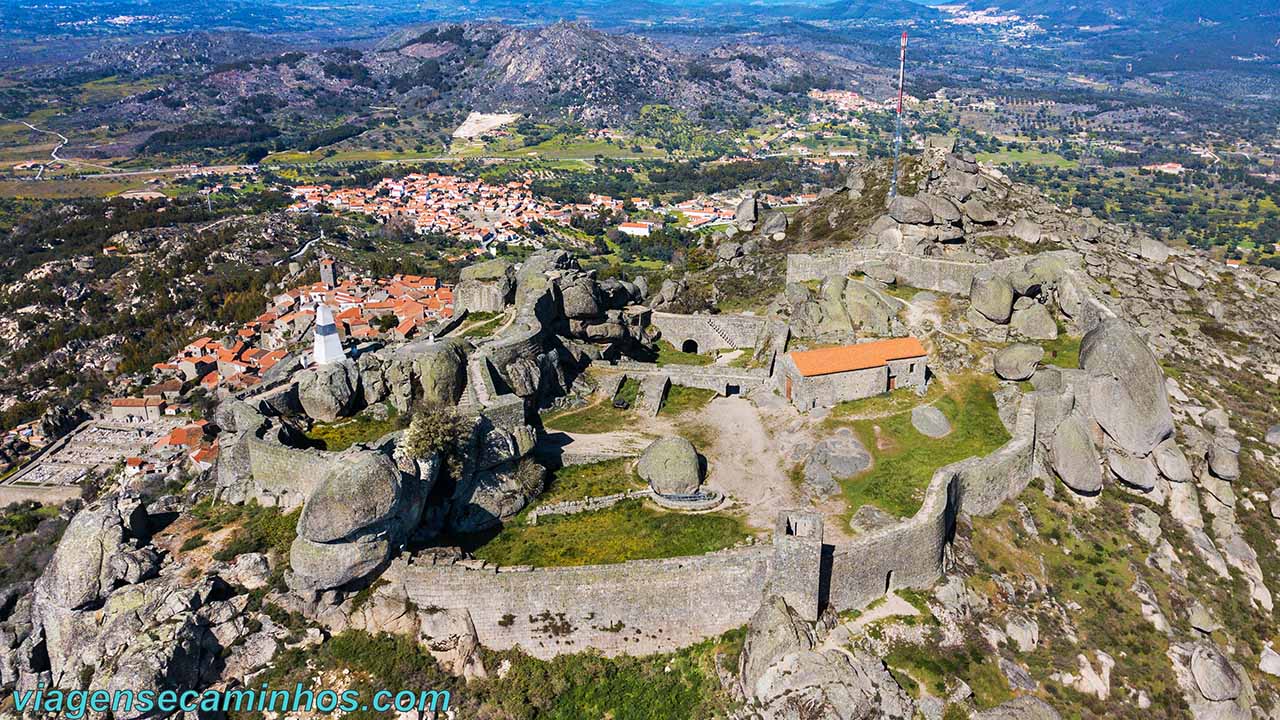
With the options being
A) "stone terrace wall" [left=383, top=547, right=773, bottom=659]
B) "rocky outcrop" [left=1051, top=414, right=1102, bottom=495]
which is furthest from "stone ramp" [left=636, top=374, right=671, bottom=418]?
"rocky outcrop" [left=1051, top=414, right=1102, bottom=495]

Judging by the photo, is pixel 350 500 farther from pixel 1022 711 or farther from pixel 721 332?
pixel 721 332

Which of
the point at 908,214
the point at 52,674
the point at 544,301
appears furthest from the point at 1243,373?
the point at 52,674

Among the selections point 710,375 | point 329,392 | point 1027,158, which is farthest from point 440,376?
point 1027,158

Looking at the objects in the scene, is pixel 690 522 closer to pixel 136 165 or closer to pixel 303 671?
pixel 303 671

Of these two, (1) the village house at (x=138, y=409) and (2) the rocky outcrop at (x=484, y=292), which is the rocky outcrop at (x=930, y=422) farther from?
(1) the village house at (x=138, y=409)

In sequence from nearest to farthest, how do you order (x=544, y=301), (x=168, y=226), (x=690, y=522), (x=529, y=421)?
(x=690, y=522) < (x=529, y=421) < (x=544, y=301) < (x=168, y=226)

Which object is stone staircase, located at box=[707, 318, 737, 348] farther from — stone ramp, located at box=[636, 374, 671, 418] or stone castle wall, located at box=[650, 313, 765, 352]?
stone ramp, located at box=[636, 374, 671, 418]
